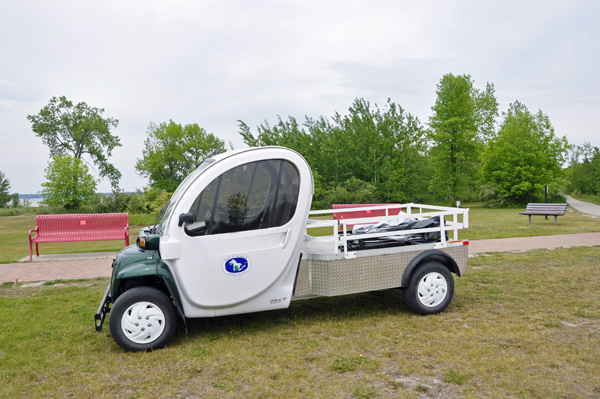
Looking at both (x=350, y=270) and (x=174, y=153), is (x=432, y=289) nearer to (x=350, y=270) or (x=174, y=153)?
(x=350, y=270)

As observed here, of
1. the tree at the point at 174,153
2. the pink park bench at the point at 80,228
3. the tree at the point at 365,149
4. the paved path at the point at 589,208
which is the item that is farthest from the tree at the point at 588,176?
the pink park bench at the point at 80,228

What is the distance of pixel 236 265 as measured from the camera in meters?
4.55

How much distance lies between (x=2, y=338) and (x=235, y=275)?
8.84 ft

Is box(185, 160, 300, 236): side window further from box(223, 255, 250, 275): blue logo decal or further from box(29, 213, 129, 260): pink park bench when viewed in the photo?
box(29, 213, 129, 260): pink park bench

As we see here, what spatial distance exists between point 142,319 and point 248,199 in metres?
1.60

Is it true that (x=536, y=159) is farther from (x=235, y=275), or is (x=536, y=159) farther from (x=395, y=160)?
(x=235, y=275)

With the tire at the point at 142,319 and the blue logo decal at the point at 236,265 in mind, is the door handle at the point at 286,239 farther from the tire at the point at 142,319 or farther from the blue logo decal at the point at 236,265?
the tire at the point at 142,319

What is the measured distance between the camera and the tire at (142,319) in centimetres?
430

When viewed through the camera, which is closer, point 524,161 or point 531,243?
point 531,243

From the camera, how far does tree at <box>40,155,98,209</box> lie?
35406 millimetres

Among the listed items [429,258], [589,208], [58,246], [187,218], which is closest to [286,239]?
[187,218]

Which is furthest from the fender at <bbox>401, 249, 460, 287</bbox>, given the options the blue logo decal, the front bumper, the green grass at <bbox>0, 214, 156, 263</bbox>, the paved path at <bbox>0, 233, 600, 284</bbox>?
the green grass at <bbox>0, 214, 156, 263</bbox>

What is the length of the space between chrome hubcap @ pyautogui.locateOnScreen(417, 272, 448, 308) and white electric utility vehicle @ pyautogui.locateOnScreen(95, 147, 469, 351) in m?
0.12

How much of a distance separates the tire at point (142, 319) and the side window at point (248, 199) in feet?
2.49
